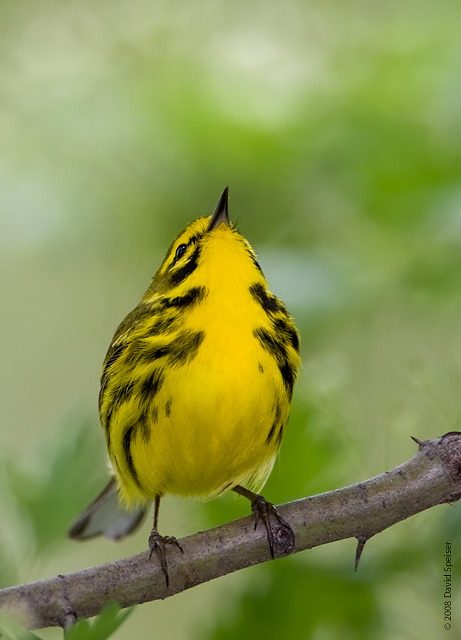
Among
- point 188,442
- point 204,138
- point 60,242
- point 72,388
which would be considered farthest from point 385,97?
point 72,388

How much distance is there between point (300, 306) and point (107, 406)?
3.47ft

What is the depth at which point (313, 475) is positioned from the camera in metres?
1.51

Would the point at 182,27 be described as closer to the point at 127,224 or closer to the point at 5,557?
the point at 127,224

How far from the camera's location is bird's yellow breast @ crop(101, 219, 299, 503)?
6.54ft

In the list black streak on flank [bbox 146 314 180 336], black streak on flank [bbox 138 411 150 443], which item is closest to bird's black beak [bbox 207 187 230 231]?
black streak on flank [bbox 146 314 180 336]

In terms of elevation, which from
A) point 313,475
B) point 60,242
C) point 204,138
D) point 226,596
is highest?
point 204,138

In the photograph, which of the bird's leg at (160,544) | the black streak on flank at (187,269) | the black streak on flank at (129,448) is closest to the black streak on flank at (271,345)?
the black streak on flank at (187,269)

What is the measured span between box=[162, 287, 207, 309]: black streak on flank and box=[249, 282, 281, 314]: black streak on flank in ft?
0.39

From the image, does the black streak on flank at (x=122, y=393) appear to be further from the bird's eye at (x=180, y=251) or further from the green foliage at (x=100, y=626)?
the green foliage at (x=100, y=626)

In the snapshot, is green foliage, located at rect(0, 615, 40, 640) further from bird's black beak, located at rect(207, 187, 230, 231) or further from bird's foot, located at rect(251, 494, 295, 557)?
bird's black beak, located at rect(207, 187, 230, 231)

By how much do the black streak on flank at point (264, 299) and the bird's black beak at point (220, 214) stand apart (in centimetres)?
17

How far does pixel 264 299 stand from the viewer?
7.02 feet

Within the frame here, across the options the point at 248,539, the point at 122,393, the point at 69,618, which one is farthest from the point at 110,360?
the point at 69,618

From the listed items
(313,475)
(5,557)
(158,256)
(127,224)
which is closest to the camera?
(5,557)
